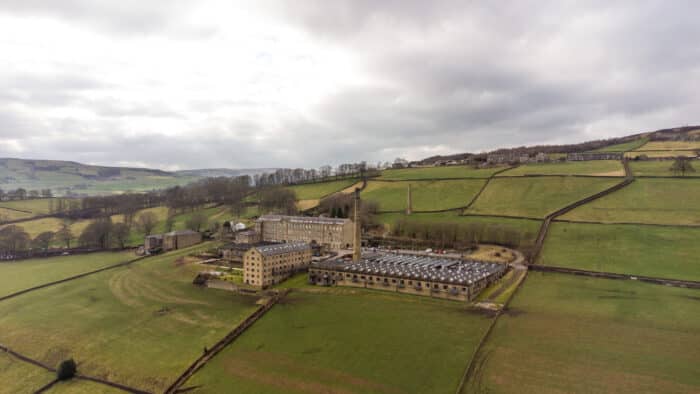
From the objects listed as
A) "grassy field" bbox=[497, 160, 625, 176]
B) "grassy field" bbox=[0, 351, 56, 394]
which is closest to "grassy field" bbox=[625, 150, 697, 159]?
"grassy field" bbox=[497, 160, 625, 176]

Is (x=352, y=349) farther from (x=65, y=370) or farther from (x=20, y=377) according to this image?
(x=20, y=377)

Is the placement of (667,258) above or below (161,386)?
above

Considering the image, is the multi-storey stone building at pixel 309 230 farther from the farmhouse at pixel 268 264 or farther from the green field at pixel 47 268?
the green field at pixel 47 268

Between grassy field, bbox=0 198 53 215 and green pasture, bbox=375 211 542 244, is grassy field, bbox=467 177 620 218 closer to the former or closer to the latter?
green pasture, bbox=375 211 542 244

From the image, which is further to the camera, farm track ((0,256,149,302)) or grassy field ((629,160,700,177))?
grassy field ((629,160,700,177))

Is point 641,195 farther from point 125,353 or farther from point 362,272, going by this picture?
point 125,353

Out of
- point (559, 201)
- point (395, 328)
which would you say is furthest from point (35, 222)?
point (559, 201)

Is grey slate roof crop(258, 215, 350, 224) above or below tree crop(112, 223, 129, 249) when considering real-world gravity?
above
